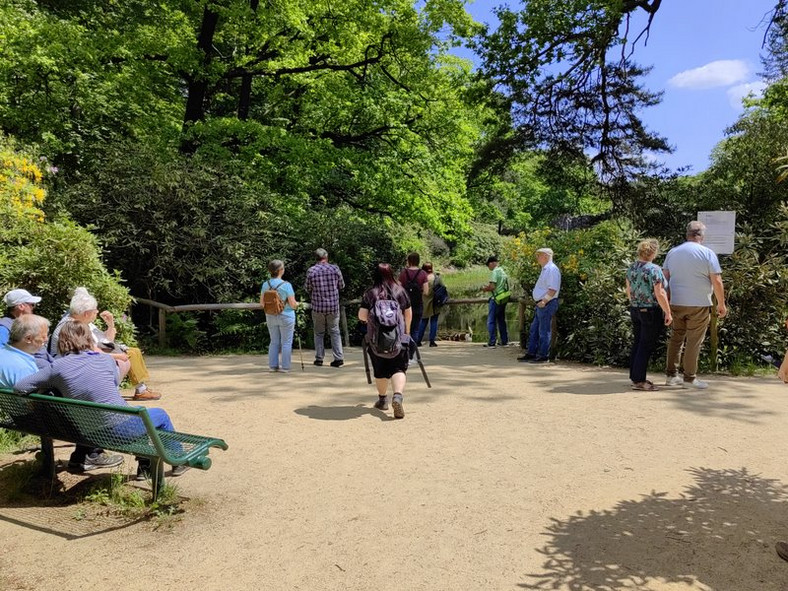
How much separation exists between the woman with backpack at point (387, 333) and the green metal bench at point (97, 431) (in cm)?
210

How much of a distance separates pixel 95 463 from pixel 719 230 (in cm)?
753

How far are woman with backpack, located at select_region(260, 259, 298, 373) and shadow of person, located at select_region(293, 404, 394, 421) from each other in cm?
205

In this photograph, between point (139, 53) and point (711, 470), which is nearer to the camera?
point (711, 470)

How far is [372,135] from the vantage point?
16.2 metres

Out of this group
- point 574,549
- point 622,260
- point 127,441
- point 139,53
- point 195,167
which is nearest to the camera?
point 574,549

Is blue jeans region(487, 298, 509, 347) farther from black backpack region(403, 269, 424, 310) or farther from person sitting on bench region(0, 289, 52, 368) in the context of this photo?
person sitting on bench region(0, 289, 52, 368)

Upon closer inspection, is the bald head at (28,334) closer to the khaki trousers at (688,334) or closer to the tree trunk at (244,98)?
the khaki trousers at (688,334)

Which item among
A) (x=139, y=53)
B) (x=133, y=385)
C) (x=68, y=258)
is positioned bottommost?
(x=133, y=385)

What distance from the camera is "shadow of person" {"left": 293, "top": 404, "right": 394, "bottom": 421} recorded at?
18.3 feet

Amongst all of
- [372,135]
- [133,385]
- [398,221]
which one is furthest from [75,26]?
[133,385]

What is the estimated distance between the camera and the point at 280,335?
7.96m

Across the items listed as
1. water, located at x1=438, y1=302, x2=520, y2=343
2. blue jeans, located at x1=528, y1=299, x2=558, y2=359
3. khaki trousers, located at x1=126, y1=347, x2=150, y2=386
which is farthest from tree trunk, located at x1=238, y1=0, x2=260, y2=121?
khaki trousers, located at x1=126, y1=347, x2=150, y2=386

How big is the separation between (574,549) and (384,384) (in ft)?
9.74

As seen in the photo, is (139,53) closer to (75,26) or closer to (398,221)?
(75,26)
